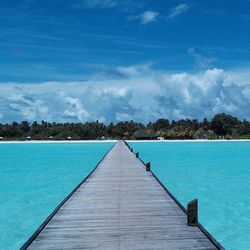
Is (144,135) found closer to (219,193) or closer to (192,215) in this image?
(219,193)

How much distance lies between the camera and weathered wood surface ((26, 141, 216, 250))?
5.48 m

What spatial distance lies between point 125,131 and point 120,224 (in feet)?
249

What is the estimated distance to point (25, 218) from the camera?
11539 mm

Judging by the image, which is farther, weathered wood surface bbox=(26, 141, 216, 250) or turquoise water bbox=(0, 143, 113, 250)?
turquoise water bbox=(0, 143, 113, 250)

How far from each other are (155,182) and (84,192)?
8.73ft

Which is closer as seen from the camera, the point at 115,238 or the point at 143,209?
the point at 115,238

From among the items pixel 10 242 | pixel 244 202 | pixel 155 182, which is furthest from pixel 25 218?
pixel 244 202

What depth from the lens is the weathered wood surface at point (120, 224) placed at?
5.48 m

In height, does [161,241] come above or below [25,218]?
above

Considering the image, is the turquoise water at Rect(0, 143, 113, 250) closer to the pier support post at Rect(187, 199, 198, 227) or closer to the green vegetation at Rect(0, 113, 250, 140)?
the pier support post at Rect(187, 199, 198, 227)

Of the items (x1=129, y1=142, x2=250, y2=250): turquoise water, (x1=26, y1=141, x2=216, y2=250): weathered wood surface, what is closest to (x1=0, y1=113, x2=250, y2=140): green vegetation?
(x1=129, y1=142, x2=250, y2=250): turquoise water

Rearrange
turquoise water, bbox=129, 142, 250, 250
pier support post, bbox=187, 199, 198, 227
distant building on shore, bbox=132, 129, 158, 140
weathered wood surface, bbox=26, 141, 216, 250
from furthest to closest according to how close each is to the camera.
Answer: distant building on shore, bbox=132, 129, 158, 140, turquoise water, bbox=129, 142, 250, 250, pier support post, bbox=187, 199, 198, 227, weathered wood surface, bbox=26, 141, 216, 250

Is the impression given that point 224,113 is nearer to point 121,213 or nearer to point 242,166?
point 242,166

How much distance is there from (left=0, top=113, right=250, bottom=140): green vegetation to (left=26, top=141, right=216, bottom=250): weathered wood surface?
70.2 meters
